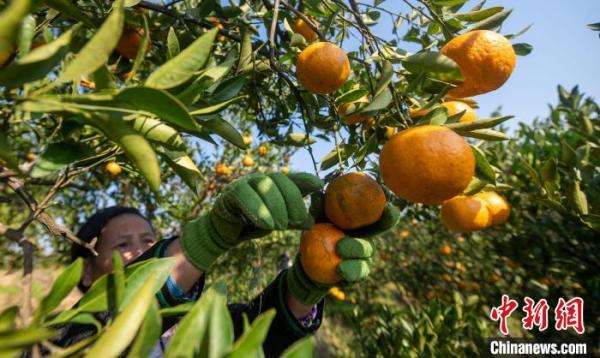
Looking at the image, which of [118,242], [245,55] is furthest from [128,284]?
[118,242]

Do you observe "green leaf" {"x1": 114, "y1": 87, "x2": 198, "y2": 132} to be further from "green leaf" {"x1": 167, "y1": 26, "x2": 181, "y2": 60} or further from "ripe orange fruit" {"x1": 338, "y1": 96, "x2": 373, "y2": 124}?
"ripe orange fruit" {"x1": 338, "y1": 96, "x2": 373, "y2": 124}

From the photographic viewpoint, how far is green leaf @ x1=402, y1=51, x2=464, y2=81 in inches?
30.4

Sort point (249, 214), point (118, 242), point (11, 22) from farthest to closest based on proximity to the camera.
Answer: point (118, 242) < point (249, 214) < point (11, 22)

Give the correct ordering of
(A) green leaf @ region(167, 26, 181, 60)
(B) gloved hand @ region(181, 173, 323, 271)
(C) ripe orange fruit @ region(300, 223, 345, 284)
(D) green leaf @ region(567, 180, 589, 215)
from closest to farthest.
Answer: (A) green leaf @ region(167, 26, 181, 60)
(B) gloved hand @ region(181, 173, 323, 271)
(C) ripe orange fruit @ region(300, 223, 345, 284)
(D) green leaf @ region(567, 180, 589, 215)

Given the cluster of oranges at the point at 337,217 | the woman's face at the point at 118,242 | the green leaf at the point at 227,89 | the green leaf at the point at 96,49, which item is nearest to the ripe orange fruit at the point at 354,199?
the cluster of oranges at the point at 337,217

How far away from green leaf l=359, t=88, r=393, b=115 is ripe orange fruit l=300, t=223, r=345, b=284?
43cm

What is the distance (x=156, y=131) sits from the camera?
2.01 ft

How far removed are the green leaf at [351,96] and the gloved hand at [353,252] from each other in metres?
0.32

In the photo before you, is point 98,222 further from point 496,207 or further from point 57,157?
point 496,207

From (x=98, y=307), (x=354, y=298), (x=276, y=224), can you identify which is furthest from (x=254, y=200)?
(x=354, y=298)

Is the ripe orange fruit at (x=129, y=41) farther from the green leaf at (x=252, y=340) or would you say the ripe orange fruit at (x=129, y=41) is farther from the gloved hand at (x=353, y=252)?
the green leaf at (x=252, y=340)

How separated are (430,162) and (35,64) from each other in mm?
699

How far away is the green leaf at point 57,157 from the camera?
530 millimetres

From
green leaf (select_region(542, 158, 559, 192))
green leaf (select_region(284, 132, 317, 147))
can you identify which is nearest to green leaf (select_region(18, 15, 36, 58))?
green leaf (select_region(284, 132, 317, 147))
